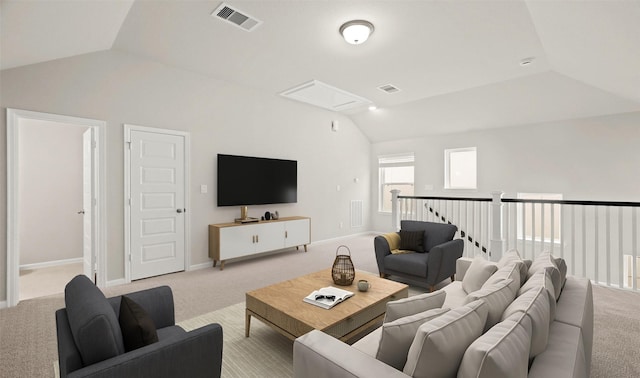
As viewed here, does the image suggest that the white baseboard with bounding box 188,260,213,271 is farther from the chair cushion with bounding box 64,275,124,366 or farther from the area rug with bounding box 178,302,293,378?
the chair cushion with bounding box 64,275,124,366

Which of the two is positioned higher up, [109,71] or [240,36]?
[240,36]

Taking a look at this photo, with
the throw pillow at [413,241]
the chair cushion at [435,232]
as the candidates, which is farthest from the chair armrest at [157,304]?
the chair cushion at [435,232]

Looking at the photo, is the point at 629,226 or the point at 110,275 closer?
the point at 110,275

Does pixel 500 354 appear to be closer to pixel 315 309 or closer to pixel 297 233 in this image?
pixel 315 309

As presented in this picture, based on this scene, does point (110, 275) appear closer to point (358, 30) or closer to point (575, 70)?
point (358, 30)

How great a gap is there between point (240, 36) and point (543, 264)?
12.0 ft

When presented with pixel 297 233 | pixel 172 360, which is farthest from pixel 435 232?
pixel 172 360

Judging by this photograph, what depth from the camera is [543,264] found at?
190 cm

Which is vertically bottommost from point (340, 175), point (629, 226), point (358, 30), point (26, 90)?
point (629, 226)

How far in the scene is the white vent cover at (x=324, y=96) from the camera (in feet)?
16.4

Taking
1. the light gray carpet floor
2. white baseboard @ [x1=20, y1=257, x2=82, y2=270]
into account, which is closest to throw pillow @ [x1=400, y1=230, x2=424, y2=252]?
the light gray carpet floor

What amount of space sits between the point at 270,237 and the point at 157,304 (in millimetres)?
3237

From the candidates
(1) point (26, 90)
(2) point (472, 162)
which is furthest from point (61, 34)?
(2) point (472, 162)

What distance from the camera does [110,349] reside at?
128cm
